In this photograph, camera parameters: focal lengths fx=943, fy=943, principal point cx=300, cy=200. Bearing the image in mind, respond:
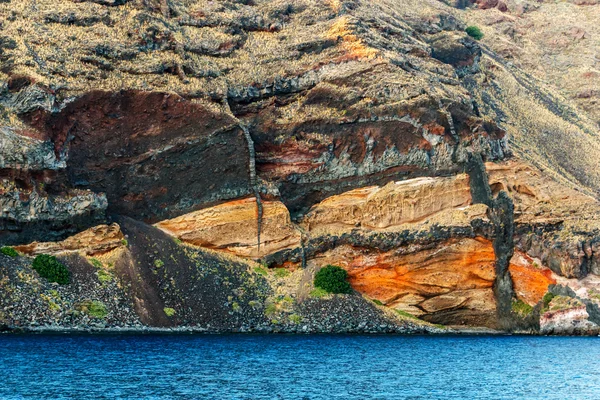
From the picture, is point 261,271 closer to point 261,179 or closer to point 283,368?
point 261,179

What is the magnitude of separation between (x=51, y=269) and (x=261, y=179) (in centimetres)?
2129

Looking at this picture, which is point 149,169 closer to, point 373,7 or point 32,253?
point 32,253

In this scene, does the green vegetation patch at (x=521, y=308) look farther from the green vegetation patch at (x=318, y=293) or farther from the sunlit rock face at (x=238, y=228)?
the sunlit rock face at (x=238, y=228)

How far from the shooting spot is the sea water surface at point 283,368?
4253 centimetres

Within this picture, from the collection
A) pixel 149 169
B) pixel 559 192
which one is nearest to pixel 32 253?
pixel 149 169

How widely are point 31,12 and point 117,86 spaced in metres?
11.9

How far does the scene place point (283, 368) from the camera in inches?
1975

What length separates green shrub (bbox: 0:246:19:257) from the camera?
6400cm

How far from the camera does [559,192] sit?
8188cm

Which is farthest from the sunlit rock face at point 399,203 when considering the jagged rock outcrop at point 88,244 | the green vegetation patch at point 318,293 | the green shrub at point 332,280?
the jagged rock outcrop at point 88,244

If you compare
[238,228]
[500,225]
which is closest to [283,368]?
[238,228]

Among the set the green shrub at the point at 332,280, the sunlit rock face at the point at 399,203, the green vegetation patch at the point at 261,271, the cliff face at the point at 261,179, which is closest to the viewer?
the cliff face at the point at 261,179

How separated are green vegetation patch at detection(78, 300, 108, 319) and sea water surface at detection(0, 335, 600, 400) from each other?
10.8ft

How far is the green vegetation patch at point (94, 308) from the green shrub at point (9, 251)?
20.0 ft
